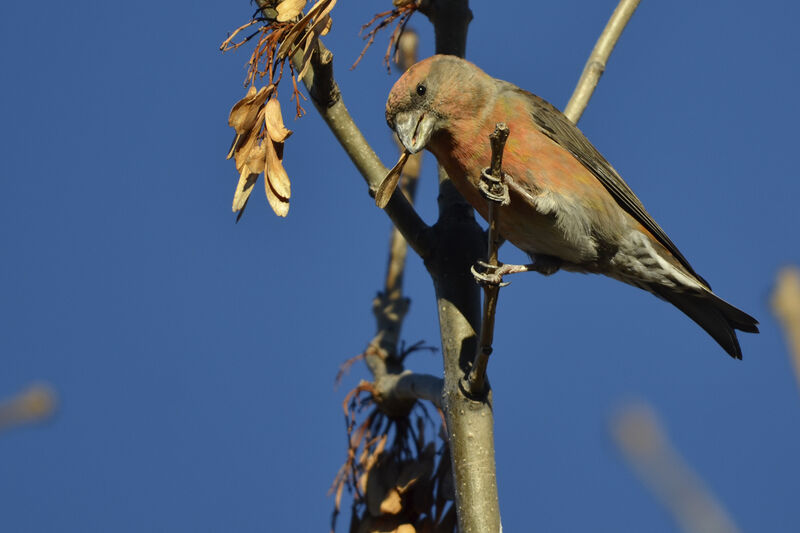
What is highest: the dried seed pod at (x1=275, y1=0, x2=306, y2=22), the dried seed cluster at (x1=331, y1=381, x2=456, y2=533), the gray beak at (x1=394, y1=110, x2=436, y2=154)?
the gray beak at (x1=394, y1=110, x2=436, y2=154)

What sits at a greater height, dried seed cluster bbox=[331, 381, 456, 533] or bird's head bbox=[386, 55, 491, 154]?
bird's head bbox=[386, 55, 491, 154]

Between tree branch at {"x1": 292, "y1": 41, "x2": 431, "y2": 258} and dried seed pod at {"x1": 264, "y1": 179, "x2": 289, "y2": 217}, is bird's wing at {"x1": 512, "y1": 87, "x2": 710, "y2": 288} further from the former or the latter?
dried seed pod at {"x1": 264, "y1": 179, "x2": 289, "y2": 217}

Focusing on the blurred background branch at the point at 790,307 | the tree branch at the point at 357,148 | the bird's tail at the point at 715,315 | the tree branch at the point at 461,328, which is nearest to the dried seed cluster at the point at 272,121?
the tree branch at the point at 357,148

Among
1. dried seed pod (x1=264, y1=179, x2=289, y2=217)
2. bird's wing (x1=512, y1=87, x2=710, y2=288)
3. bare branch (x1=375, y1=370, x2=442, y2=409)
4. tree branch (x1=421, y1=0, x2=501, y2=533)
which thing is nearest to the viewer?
dried seed pod (x1=264, y1=179, x2=289, y2=217)

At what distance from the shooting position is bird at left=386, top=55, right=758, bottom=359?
3910 mm

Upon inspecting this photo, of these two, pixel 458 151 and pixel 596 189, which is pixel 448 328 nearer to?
pixel 458 151

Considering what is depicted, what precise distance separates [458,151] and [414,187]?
1.63 meters

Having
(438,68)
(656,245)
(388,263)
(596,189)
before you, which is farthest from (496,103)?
(388,263)

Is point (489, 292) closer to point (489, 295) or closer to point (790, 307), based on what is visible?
point (489, 295)

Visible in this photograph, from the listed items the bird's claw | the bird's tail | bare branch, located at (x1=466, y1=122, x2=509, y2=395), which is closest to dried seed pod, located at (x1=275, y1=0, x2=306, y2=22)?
bare branch, located at (x1=466, y1=122, x2=509, y2=395)

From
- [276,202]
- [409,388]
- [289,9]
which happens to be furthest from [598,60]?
[276,202]

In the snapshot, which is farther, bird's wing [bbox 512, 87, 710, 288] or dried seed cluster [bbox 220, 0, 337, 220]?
bird's wing [bbox 512, 87, 710, 288]

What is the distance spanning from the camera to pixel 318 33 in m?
2.66

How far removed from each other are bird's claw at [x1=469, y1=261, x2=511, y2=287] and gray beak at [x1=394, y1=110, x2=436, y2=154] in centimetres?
71
